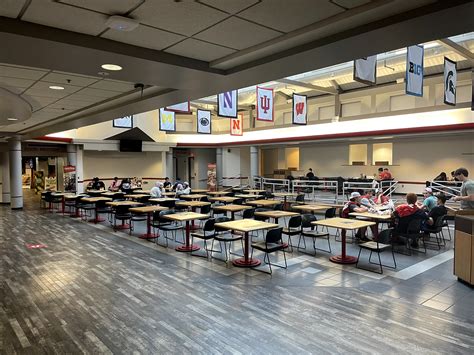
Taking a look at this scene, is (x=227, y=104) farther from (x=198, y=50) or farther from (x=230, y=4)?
(x=230, y=4)

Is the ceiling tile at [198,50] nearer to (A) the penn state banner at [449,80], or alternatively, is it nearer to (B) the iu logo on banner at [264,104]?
(A) the penn state banner at [449,80]

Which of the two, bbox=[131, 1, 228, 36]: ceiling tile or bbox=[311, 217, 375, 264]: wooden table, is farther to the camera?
bbox=[311, 217, 375, 264]: wooden table

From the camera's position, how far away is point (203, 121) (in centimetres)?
1769

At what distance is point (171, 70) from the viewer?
15.5 feet

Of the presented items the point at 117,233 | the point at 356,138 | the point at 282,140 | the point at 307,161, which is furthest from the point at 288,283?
the point at 307,161

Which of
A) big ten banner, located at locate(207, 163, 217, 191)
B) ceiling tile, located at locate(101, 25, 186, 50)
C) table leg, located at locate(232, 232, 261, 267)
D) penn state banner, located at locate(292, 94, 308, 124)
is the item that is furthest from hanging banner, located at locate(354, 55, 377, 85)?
big ten banner, located at locate(207, 163, 217, 191)

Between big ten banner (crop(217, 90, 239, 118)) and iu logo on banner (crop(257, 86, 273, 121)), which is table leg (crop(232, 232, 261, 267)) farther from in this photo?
iu logo on banner (crop(257, 86, 273, 121))

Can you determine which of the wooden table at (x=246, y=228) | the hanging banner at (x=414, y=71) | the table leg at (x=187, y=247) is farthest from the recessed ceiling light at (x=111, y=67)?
the hanging banner at (x=414, y=71)

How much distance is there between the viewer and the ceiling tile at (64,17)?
311cm

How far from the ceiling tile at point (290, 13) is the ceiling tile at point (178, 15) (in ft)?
1.06

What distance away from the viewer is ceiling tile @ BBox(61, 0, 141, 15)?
303 centimetres

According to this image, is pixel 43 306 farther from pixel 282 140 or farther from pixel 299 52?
pixel 282 140

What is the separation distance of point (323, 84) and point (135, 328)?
17.8 m

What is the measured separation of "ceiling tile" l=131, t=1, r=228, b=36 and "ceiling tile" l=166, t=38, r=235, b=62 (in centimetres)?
39
